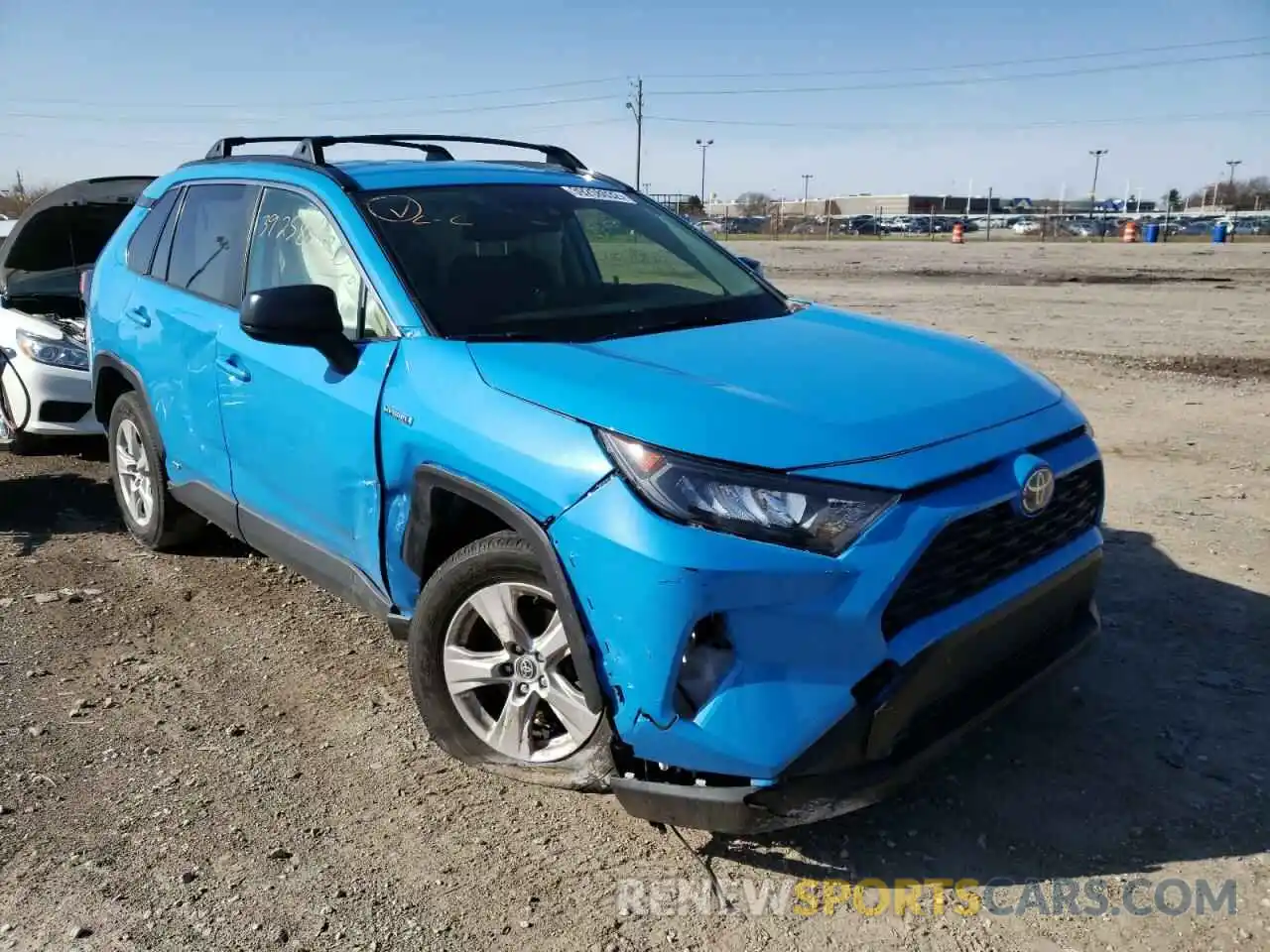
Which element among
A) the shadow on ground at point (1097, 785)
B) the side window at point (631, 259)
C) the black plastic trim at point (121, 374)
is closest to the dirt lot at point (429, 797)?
the shadow on ground at point (1097, 785)

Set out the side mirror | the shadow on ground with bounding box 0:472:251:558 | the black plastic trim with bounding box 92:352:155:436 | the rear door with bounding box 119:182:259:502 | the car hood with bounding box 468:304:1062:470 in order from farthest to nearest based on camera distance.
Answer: the shadow on ground with bounding box 0:472:251:558 → the black plastic trim with bounding box 92:352:155:436 → the rear door with bounding box 119:182:259:502 → the side mirror → the car hood with bounding box 468:304:1062:470

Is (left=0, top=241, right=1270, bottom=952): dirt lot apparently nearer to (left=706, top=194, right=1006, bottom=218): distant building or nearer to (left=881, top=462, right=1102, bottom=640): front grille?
(left=881, top=462, right=1102, bottom=640): front grille

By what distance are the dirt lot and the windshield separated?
1.49 meters

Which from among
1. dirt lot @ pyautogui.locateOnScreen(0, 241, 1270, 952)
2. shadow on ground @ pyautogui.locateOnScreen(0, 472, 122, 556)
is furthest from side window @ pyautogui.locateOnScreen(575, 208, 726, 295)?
shadow on ground @ pyautogui.locateOnScreen(0, 472, 122, 556)

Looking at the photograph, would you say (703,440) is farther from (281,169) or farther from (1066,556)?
(281,169)

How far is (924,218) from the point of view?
232 feet

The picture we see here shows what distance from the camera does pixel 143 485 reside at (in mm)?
5234

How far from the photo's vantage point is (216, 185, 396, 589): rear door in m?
3.29

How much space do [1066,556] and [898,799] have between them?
874 millimetres

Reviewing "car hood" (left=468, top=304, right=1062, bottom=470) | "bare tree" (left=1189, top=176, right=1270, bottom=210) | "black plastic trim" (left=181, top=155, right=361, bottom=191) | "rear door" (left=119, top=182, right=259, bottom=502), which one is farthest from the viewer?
"bare tree" (left=1189, top=176, right=1270, bottom=210)

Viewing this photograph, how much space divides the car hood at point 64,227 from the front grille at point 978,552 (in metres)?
Result: 6.31

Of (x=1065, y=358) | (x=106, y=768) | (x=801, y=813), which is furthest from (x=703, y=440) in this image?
(x=1065, y=358)

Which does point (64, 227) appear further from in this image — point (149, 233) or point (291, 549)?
point (291, 549)

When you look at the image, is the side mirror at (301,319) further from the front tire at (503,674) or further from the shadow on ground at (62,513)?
the shadow on ground at (62,513)
